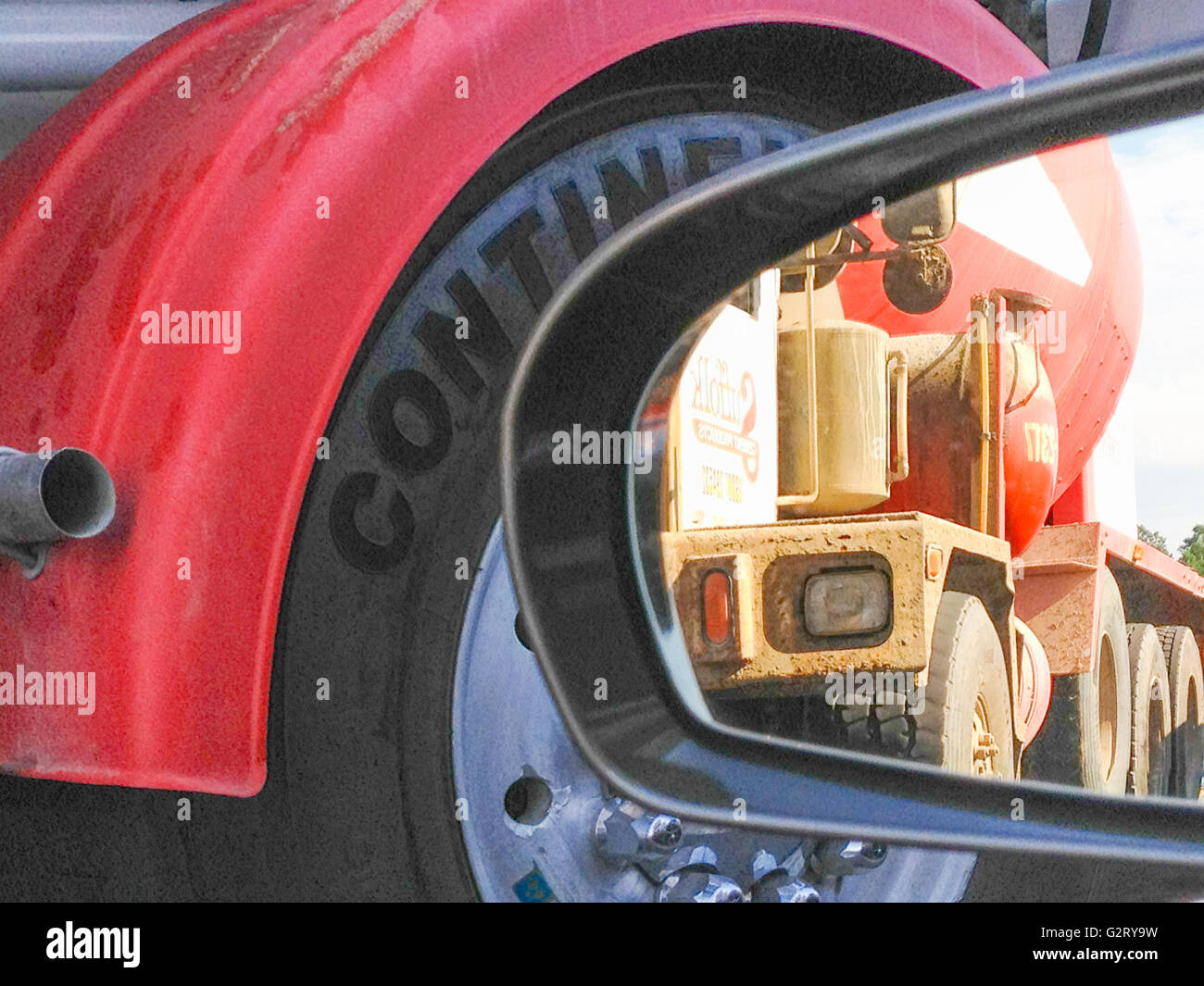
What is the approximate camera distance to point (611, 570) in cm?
135

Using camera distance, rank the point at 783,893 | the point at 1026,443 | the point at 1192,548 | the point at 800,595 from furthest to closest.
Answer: the point at 1026,443, the point at 783,893, the point at 800,595, the point at 1192,548

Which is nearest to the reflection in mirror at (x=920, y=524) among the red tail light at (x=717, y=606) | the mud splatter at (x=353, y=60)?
the red tail light at (x=717, y=606)

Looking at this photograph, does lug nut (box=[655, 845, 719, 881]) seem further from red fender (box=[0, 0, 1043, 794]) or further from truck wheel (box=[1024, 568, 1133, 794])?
red fender (box=[0, 0, 1043, 794])

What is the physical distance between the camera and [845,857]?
1.68 metres

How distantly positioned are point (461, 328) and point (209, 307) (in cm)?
27

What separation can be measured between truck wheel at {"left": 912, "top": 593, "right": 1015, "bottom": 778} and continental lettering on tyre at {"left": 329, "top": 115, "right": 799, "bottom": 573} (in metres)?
0.49

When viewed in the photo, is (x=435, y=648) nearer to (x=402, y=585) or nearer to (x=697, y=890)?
(x=402, y=585)

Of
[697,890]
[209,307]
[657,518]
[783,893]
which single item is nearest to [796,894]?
[783,893]

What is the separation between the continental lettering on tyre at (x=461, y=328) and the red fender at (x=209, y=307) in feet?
0.24

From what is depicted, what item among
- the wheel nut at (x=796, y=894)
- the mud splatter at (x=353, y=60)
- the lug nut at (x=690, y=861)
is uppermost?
the mud splatter at (x=353, y=60)

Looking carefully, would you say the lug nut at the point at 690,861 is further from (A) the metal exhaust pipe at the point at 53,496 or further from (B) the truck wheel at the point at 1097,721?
(A) the metal exhaust pipe at the point at 53,496

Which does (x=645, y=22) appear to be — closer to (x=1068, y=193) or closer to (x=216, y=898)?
(x=1068, y=193)

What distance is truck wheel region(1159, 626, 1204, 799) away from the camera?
1135mm

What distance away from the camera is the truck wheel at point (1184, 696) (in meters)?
1.13
